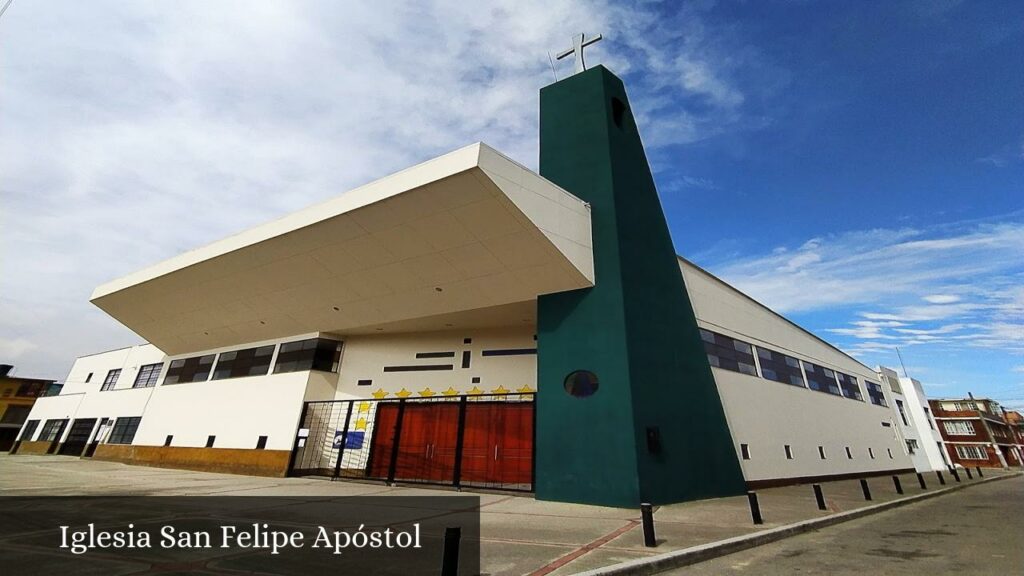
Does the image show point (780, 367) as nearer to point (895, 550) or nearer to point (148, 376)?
point (895, 550)

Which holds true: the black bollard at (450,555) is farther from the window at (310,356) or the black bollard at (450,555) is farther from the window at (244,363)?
the window at (244,363)

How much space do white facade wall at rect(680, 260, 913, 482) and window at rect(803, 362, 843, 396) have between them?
36cm

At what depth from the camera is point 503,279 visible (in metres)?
13.4

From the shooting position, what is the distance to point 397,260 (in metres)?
14.1

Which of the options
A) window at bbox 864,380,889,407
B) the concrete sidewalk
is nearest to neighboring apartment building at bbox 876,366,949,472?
window at bbox 864,380,889,407

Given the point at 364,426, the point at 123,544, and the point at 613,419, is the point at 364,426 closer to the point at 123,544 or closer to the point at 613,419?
the point at 613,419

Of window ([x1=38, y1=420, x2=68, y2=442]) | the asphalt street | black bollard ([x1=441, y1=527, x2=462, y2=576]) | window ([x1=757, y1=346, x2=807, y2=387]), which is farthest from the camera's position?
window ([x1=38, y1=420, x2=68, y2=442])

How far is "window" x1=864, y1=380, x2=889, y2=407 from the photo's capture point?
29.0 m

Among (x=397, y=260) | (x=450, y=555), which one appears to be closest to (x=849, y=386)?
(x=397, y=260)

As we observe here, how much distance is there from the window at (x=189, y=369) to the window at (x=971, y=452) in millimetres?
91073

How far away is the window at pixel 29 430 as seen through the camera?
31953 millimetres

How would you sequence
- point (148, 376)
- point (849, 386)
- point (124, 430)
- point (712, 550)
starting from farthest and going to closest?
point (849, 386), point (148, 376), point (124, 430), point (712, 550)

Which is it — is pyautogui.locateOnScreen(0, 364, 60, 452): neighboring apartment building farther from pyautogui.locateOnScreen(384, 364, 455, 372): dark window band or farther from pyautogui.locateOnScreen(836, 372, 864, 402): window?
pyautogui.locateOnScreen(836, 372, 864, 402): window

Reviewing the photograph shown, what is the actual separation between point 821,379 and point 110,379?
44.3m
